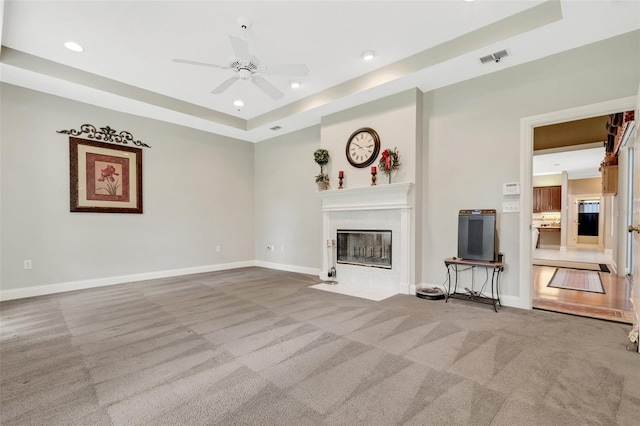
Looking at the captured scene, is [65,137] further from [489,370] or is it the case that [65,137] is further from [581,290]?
[581,290]

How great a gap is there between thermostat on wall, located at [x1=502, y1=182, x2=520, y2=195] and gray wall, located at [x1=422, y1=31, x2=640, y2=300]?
65mm

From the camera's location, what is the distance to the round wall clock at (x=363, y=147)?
4355 mm

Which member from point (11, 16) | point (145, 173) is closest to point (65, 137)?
point (145, 173)

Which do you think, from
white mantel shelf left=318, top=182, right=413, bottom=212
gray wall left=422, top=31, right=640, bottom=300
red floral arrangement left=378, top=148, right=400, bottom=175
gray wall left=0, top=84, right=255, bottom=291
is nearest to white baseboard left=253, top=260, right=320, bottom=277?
gray wall left=0, top=84, right=255, bottom=291

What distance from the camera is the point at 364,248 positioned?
4586 mm

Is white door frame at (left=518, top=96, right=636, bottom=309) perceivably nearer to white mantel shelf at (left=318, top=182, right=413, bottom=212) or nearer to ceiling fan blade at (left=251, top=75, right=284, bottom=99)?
white mantel shelf at (left=318, top=182, right=413, bottom=212)

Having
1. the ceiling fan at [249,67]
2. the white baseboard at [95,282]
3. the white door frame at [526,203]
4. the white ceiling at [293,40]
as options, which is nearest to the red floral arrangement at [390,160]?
the white ceiling at [293,40]

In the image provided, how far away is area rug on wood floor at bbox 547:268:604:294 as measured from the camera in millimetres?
4234

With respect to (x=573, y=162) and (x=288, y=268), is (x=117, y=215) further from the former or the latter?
(x=573, y=162)

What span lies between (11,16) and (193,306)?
350 centimetres

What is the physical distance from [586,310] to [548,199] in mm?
9284

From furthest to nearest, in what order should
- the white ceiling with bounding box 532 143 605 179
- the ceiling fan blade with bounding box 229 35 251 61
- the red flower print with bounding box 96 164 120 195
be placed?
the white ceiling with bounding box 532 143 605 179, the red flower print with bounding box 96 164 120 195, the ceiling fan blade with bounding box 229 35 251 61

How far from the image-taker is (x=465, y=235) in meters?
3.61

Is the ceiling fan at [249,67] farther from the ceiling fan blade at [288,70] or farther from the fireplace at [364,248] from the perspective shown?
the fireplace at [364,248]
